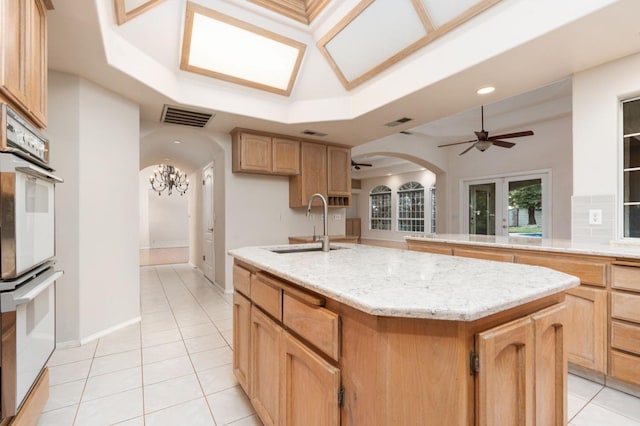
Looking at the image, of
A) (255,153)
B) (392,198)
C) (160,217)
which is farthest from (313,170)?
(160,217)

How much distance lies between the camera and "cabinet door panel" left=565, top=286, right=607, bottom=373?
1.98 metres

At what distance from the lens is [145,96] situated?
10.1ft

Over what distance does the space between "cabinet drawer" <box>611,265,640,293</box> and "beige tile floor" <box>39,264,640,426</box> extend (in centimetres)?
70

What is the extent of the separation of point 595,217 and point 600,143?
63 centimetres

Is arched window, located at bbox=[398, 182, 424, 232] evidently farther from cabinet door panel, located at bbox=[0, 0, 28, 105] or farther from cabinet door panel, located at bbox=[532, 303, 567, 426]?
cabinet door panel, located at bbox=[0, 0, 28, 105]

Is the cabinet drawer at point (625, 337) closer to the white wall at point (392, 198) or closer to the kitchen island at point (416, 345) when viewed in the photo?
the kitchen island at point (416, 345)

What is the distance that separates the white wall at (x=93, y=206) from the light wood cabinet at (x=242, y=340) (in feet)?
5.79

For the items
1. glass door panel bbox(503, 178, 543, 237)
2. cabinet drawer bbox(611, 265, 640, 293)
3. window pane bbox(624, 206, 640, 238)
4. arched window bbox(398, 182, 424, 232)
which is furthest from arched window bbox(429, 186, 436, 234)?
cabinet drawer bbox(611, 265, 640, 293)

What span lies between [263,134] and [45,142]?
294 centimetres

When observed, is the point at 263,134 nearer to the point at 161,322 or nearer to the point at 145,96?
the point at 145,96

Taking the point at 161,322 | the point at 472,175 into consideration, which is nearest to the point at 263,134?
the point at 161,322

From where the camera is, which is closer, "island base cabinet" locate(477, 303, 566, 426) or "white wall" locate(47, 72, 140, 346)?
"island base cabinet" locate(477, 303, 566, 426)

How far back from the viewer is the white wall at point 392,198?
352 inches

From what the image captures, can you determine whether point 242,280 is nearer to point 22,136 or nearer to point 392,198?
point 22,136
